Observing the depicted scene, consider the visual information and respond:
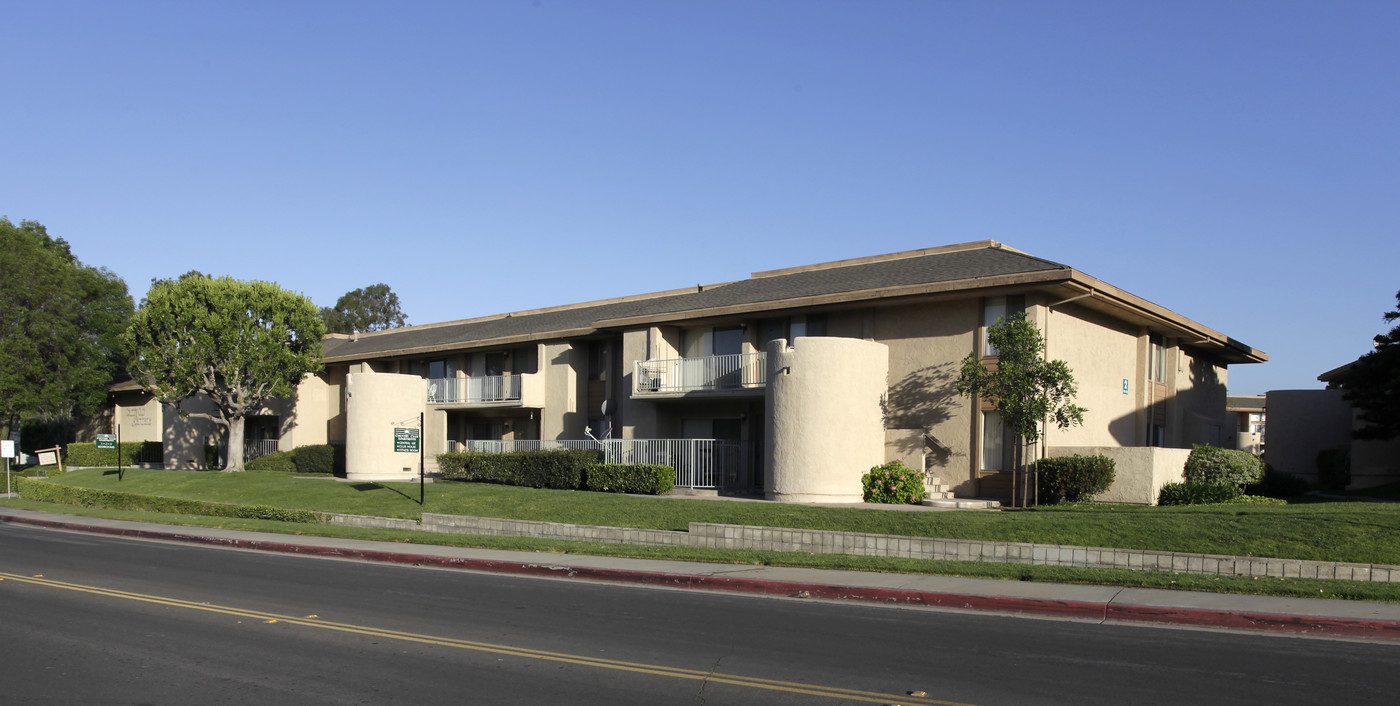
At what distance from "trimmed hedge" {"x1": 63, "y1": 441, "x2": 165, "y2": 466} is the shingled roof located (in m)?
16.1

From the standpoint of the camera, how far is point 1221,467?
22.3 metres

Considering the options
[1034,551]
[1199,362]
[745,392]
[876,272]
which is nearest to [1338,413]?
[1199,362]

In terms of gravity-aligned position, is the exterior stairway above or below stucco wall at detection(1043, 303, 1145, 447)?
below

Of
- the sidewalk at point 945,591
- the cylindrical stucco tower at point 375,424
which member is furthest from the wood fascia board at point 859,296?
the sidewalk at point 945,591

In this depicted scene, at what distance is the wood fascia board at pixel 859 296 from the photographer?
2188 cm

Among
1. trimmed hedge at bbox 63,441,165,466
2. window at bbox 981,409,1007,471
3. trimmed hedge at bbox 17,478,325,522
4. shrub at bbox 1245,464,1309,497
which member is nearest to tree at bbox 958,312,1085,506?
window at bbox 981,409,1007,471

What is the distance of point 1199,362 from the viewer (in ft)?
111

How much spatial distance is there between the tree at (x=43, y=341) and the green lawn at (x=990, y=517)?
29.9 meters

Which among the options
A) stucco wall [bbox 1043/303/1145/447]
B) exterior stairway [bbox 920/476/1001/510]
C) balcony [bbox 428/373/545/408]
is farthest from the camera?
balcony [bbox 428/373/545/408]

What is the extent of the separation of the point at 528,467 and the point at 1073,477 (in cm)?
1568

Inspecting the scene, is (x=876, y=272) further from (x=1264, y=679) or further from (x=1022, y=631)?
(x=1264, y=679)

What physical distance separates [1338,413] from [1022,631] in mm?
26990

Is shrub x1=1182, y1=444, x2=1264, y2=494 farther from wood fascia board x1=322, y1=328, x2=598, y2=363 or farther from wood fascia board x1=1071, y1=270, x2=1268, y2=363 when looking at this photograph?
wood fascia board x1=322, y1=328, x2=598, y2=363

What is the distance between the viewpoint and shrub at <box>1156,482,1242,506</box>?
2117 centimetres
